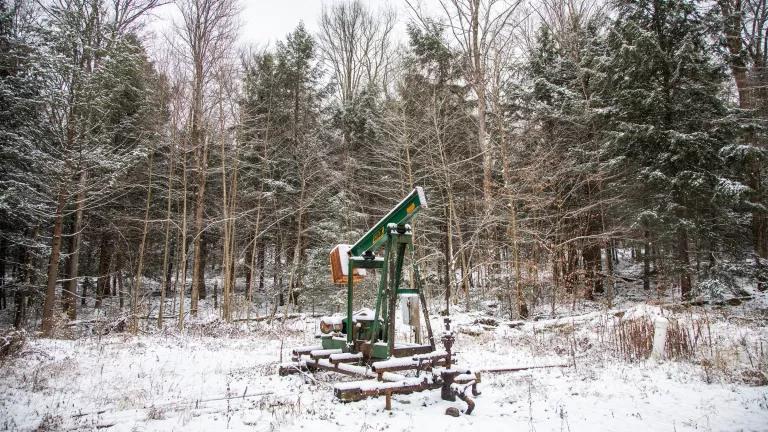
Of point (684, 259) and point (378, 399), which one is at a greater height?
point (684, 259)

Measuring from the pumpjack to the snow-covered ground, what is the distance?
290 millimetres

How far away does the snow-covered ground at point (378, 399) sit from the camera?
5086mm

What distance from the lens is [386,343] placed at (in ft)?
22.9

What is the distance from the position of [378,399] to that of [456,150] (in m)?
14.4

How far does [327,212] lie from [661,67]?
15.5 meters

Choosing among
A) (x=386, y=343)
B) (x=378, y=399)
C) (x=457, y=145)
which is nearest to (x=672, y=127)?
(x=457, y=145)

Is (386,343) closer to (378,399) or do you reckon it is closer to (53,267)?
(378,399)

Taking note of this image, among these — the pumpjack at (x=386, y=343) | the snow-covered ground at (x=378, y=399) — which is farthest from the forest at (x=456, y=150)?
the pumpjack at (x=386, y=343)

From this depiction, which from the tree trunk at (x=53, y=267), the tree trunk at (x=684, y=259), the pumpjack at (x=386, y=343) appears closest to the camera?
the pumpjack at (x=386, y=343)

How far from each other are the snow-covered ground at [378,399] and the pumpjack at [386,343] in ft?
0.95

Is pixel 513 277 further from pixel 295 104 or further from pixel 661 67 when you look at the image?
pixel 295 104

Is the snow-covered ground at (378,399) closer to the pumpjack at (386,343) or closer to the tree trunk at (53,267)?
the pumpjack at (386,343)

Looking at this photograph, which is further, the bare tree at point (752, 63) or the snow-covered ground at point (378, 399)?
the bare tree at point (752, 63)

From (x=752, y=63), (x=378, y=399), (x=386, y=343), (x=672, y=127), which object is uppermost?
(x=752, y=63)
